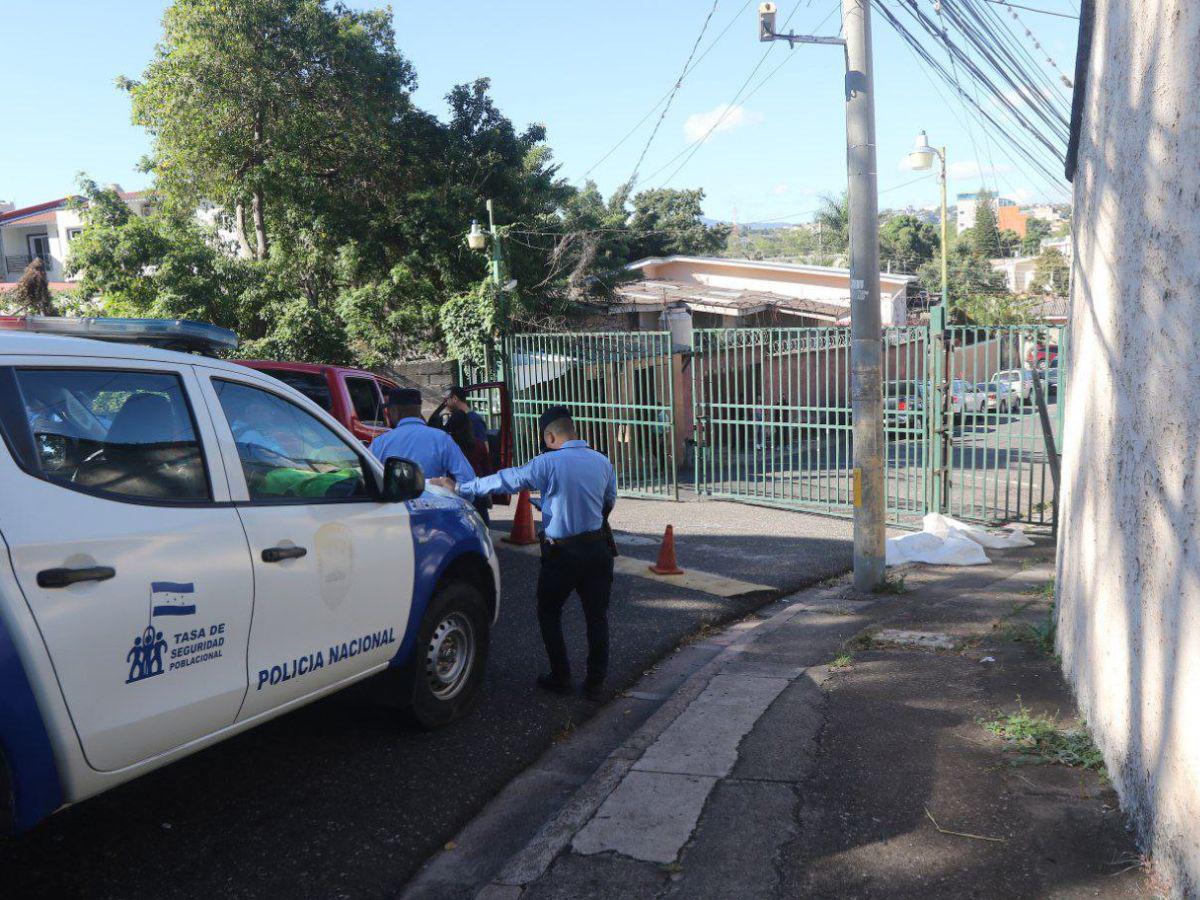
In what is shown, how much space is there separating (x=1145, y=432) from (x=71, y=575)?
12.8 feet

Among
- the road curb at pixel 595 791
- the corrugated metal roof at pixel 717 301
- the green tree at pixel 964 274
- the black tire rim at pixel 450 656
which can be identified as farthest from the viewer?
the green tree at pixel 964 274

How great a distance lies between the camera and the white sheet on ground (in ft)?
31.6

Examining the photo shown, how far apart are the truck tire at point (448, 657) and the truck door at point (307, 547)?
0.26m

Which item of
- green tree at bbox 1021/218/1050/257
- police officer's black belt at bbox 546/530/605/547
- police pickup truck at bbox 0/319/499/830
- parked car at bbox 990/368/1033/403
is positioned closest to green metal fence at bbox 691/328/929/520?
parked car at bbox 990/368/1033/403

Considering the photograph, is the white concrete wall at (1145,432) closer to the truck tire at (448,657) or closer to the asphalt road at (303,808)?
the asphalt road at (303,808)

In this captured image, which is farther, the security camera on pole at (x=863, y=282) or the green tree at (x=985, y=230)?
the green tree at (x=985, y=230)

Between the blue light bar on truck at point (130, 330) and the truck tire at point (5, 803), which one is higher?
the blue light bar on truck at point (130, 330)

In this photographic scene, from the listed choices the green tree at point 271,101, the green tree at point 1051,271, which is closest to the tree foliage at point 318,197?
the green tree at point 271,101

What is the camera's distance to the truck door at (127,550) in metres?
2.97

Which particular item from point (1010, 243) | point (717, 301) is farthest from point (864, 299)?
point (1010, 243)

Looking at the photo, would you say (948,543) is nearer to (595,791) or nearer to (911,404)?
(911,404)

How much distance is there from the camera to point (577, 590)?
581 cm

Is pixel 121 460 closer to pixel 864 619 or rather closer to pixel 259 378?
pixel 259 378

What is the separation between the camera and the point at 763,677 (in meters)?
6.21
